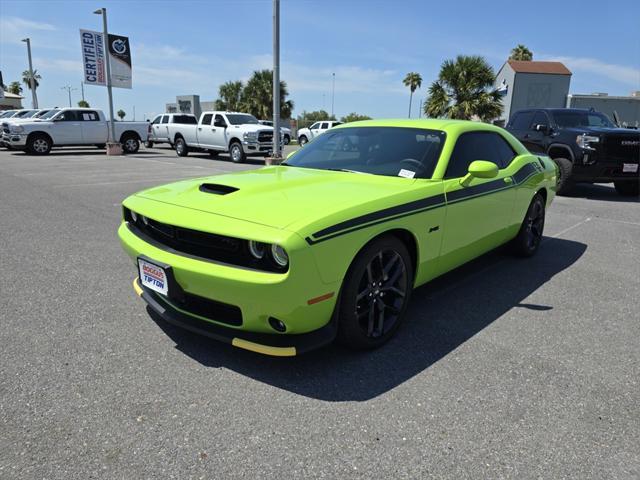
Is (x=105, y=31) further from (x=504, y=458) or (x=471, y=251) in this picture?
(x=504, y=458)

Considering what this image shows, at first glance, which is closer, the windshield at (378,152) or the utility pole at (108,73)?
the windshield at (378,152)

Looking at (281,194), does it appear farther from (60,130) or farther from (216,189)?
(60,130)

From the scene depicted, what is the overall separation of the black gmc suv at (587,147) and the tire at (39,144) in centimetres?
1763

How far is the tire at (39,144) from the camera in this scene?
60.9 feet

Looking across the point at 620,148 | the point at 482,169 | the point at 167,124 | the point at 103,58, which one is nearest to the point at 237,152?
the point at 167,124

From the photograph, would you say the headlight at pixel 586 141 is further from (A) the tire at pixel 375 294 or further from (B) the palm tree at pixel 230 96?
(B) the palm tree at pixel 230 96

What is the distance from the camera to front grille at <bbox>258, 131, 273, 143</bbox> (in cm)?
1764

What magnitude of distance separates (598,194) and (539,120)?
214 centimetres

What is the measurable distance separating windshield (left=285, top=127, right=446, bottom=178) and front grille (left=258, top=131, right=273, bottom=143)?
13677 mm

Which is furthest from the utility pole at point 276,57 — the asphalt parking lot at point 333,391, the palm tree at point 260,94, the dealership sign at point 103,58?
the palm tree at point 260,94

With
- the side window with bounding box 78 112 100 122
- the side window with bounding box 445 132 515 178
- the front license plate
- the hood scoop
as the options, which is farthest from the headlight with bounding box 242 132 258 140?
the front license plate

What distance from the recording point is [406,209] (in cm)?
301

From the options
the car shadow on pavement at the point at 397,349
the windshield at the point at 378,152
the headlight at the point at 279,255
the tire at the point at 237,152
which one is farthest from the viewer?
the tire at the point at 237,152

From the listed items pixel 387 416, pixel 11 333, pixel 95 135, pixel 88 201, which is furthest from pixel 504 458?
pixel 95 135
